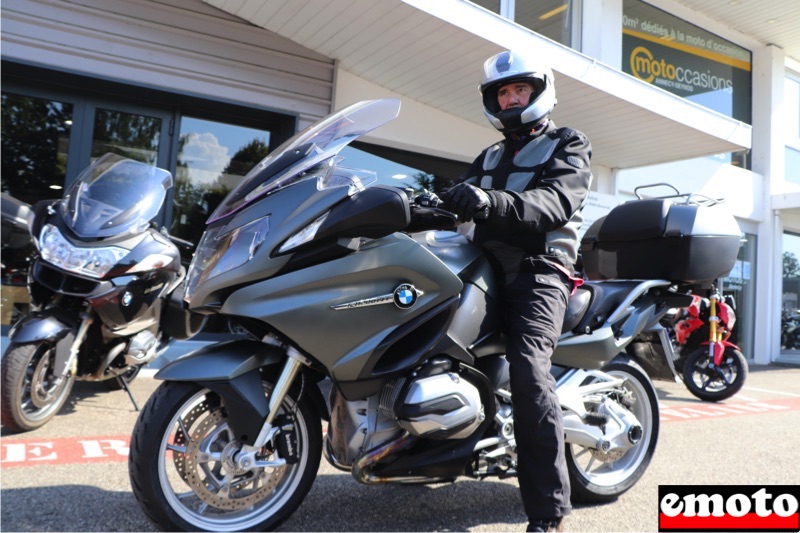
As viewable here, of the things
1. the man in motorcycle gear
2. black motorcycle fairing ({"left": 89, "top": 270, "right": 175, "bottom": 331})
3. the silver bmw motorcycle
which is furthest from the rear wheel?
the man in motorcycle gear

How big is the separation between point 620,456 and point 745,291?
1217 centimetres

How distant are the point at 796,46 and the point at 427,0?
36.9 ft

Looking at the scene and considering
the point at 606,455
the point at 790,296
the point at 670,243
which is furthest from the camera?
the point at 790,296

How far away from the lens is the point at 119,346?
429cm

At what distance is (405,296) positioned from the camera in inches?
93.4

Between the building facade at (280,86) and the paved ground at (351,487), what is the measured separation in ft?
8.50

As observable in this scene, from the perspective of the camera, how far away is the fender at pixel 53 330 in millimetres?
3742

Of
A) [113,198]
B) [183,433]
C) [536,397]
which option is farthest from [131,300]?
[536,397]

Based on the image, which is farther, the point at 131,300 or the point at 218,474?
the point at 131,300

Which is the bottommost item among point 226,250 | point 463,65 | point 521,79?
point 226,250

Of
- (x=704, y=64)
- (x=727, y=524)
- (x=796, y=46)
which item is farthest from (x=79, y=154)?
(x=796, y=46)

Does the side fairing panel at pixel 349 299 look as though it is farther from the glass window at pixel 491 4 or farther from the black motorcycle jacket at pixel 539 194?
the glass window at pixel 491 4

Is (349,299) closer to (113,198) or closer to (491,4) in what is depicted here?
(113,198)

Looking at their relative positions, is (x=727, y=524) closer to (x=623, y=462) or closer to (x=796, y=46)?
(x=623, y=462)
